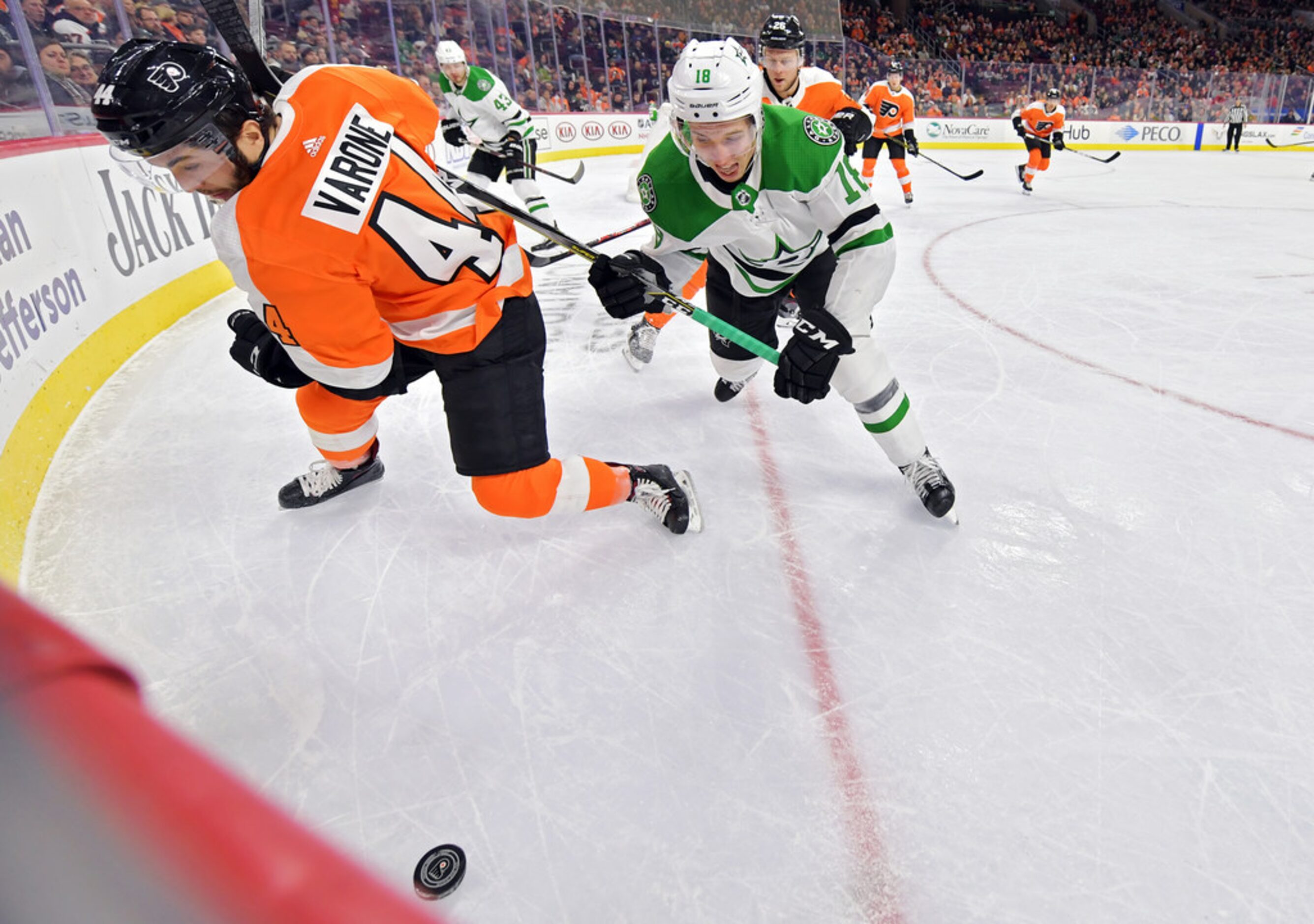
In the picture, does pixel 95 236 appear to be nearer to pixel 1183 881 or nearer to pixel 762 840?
pixel 762 840

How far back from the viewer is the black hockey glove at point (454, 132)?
624 centimetres

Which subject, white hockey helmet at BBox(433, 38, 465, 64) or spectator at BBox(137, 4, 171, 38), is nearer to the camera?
spectator at BBox(137, 4, 171, 38)

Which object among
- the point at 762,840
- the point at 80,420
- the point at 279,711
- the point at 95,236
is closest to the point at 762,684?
the point at 762,840

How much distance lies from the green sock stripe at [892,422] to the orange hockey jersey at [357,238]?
1.09 metres

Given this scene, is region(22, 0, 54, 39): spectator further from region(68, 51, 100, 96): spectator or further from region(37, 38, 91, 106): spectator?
region(68, 51, 100, 96): spectator

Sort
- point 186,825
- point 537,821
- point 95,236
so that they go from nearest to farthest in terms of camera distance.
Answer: point 186,825 → point 537,821 → point 95,236

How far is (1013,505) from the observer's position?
7.06 feet

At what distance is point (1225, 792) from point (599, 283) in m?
1.69

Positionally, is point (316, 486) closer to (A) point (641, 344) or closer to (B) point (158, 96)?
(B) point (158, 96)

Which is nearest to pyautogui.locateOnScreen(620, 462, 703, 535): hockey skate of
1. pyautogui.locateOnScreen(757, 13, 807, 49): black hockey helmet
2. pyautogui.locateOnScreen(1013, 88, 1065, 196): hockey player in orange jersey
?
pyautogui.locateOnScreen(757, 13, 807, 49): black hockey helmet

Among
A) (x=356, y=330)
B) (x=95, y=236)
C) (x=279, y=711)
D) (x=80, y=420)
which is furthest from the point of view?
(x=95, y=236)

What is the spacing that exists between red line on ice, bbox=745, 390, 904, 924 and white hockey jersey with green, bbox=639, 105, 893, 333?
63cm

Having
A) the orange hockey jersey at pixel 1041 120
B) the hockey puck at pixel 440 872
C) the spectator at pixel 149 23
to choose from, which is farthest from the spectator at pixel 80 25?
the orange hockey jersey at pixel 1041 120

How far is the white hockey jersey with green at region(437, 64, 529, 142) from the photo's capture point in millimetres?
5562
